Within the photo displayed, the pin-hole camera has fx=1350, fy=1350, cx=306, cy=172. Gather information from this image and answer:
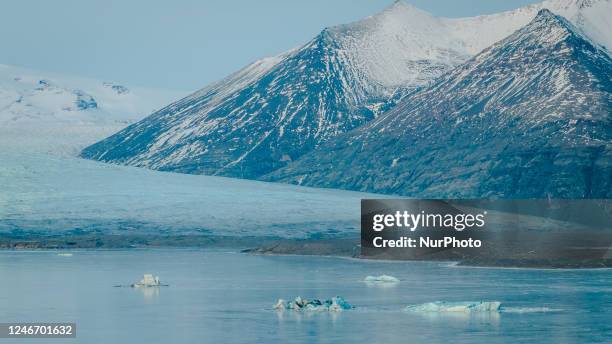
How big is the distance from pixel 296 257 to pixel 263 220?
83.5 feet

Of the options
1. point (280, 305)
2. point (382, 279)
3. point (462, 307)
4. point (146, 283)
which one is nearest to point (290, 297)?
point (280, 305)

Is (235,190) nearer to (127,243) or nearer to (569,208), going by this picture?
(127,243)

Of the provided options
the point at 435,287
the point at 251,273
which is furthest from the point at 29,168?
the point at 435,287

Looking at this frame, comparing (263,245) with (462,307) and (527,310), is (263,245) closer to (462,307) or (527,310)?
(527,310)

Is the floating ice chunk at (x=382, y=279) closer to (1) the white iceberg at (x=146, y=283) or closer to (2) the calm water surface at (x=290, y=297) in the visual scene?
(2) the calm water surface at (x=290, y=297)

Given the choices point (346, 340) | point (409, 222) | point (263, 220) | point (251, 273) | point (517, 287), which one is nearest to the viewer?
point (346, 340)

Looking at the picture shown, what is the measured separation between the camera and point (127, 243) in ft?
359

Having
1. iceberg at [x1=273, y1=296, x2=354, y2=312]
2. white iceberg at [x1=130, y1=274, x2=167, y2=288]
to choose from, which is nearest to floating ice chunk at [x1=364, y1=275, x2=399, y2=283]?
white iceberg at [x1=130, y1=274, x2=167, y2=288]

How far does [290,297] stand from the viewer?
189ft

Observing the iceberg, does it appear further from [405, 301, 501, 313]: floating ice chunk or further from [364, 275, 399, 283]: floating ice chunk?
[364, 275, 399, 283]: floating ice chunk

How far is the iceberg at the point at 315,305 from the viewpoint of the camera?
168ft

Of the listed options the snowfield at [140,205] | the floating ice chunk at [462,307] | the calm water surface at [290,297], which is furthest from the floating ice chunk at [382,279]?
the snowfield at [140,205]

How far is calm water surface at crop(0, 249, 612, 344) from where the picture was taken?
144 feet

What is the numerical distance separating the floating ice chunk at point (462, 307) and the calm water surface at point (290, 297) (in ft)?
2.08
